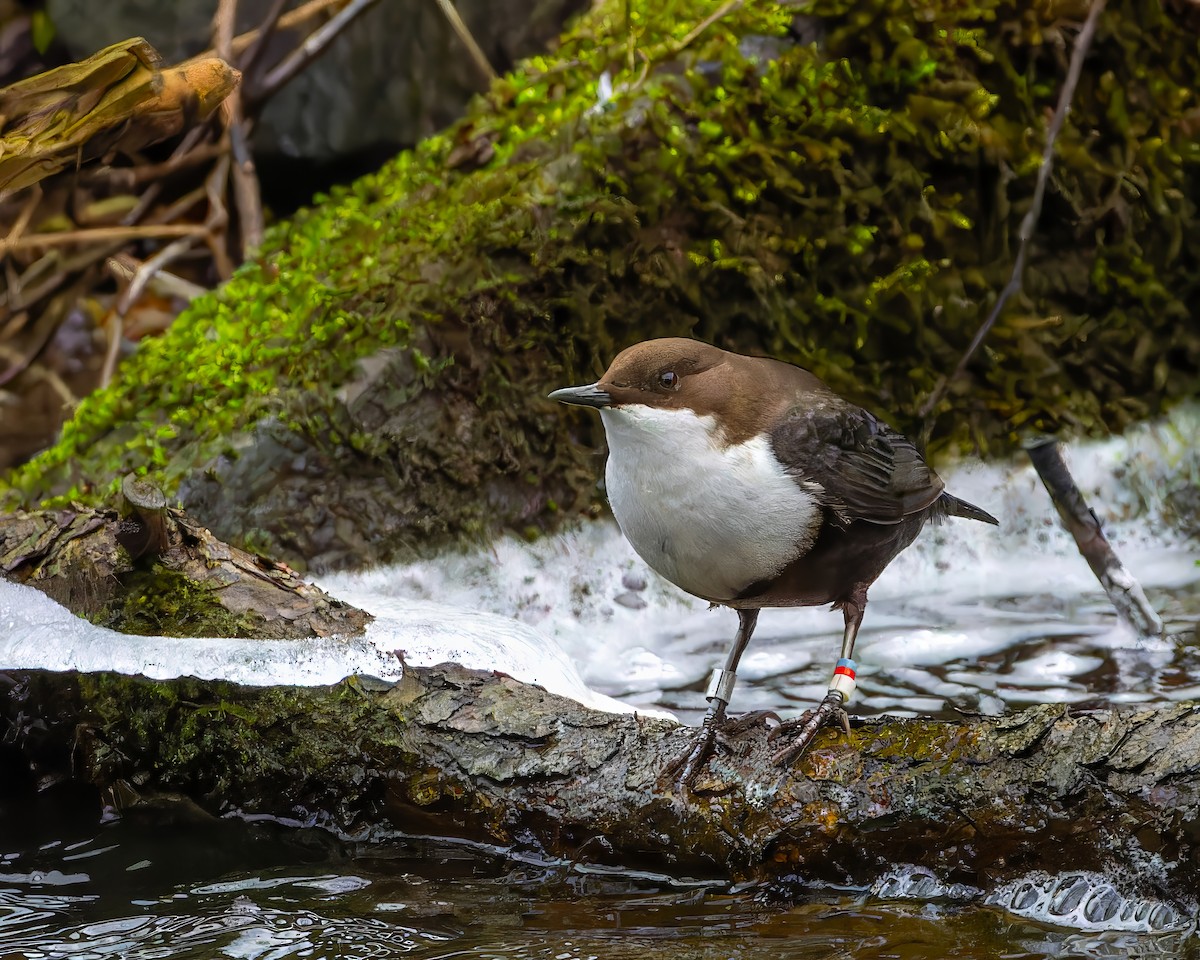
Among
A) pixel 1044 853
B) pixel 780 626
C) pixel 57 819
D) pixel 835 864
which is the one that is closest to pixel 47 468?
pixel 57 819

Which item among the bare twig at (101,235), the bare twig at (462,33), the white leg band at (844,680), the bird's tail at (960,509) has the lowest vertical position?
the white leg band at (844,680)

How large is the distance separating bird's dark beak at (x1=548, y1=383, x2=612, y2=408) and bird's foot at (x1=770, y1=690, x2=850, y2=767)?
84cm

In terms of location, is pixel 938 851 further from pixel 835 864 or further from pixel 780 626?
pixel 780 626

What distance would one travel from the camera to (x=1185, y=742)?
233 cm

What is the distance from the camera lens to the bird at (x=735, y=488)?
2783 millimetres

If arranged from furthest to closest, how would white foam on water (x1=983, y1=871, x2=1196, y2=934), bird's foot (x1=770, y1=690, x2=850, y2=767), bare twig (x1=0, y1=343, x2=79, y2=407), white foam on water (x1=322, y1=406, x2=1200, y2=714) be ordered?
bare twig (x1=0, y1=343, x2=79, y2=407), white foam on water (x1=322, y1=406, x2=1200, y2=714), bird's foot (x1=770, y1=690, x2=850, y2=767), white foam on water (x1=983, y1=871, x2=1196, y2=934)

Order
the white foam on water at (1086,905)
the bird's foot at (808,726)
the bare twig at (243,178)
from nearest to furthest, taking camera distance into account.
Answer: the white foam on water at (1086,905) < the bird's foot at (808,726) < the bare twig at (243,178)

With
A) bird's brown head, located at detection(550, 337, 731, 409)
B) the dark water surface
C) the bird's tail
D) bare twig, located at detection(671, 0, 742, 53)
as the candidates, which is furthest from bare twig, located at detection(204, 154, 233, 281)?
the bird's tail

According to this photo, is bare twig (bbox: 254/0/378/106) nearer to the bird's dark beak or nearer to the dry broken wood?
the dry broken wood

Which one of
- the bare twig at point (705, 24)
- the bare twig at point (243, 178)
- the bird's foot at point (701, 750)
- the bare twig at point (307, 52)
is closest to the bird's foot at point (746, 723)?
the bird's foot at point (701, 750)

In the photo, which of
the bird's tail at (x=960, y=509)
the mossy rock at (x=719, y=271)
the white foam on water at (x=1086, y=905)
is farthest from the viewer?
the mossy rock at (x=719, y=271)

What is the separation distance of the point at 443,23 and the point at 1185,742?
537 centimetres

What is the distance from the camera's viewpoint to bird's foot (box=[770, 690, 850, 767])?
2664 millimetres

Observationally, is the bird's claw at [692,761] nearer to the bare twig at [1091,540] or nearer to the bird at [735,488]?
the bird at [735,488]
